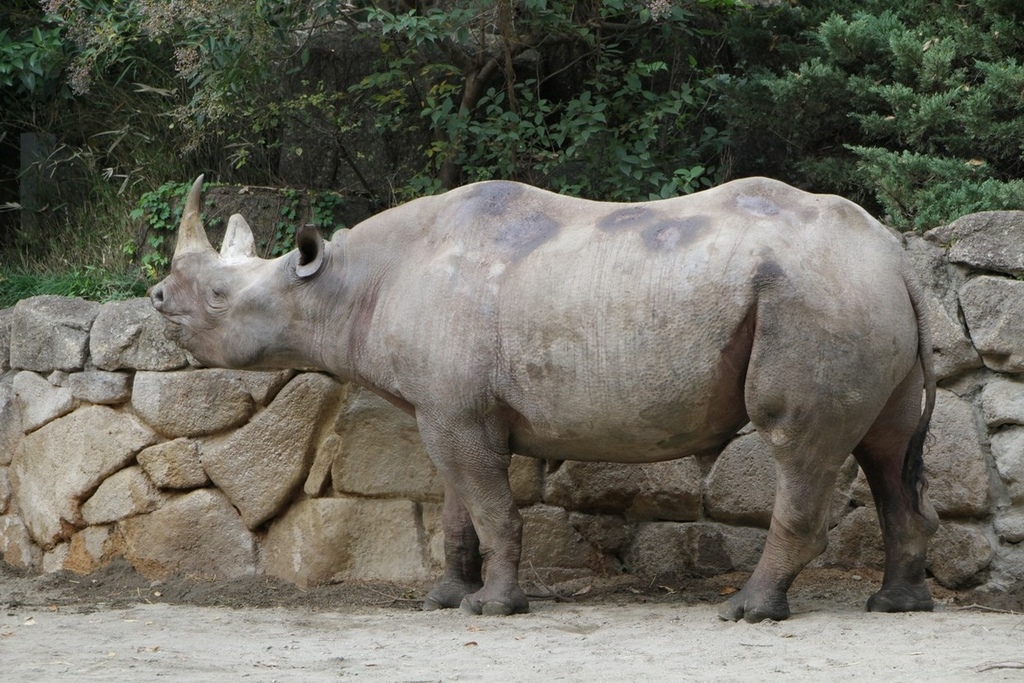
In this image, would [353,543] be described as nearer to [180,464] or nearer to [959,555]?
[180,464]

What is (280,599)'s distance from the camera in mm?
6391

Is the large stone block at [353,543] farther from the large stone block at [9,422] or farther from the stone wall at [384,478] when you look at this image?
the large stone block at [9,422]

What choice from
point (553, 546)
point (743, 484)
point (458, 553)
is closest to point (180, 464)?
point (458, 553)

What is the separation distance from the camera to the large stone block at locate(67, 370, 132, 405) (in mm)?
6977

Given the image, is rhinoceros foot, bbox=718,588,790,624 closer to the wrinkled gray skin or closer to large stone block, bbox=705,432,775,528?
the wrinkled gray skin

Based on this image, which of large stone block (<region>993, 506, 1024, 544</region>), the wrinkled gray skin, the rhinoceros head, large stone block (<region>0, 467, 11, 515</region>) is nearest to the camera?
the wrinkled gray skin

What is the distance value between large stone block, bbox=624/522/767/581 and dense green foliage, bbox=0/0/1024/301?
181 cm

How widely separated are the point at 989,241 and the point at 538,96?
2.72 m

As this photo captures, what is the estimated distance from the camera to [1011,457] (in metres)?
6.16

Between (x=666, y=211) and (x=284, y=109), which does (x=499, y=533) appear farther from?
(x=284, y=109)

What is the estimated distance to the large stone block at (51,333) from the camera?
7125mm

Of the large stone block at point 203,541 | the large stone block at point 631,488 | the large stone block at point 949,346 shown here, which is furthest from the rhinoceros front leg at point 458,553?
the large stone block at point 949,346

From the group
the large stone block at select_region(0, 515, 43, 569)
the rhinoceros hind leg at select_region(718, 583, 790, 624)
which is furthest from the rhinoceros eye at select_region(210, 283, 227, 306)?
the rhinoceros hind leg at select_region(718, 583, 790, 624)

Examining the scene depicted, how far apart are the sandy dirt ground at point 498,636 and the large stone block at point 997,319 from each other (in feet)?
3.49
